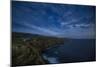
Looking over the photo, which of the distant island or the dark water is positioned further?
the dark water

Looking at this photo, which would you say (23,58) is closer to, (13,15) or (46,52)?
(46,52)

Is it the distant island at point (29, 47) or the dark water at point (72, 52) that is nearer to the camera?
the distant island at point (29, 47)
